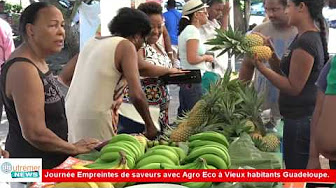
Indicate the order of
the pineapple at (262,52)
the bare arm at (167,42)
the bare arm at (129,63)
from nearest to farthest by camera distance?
1. the pineapple at (262,52)
2. the bare arm at (129,63)
3. the bare arm at (167,42)

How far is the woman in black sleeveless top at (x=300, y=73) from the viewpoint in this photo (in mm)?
1906

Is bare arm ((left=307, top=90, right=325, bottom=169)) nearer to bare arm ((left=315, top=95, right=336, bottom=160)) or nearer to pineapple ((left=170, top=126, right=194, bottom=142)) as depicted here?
bare arm ((left=315, top=95, right=336, bottom=160))

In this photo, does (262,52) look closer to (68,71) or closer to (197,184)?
(197,184)

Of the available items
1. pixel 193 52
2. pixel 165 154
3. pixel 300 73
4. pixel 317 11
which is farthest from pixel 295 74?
pixel 193 52

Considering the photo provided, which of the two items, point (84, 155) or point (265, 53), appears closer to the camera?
point (84, 155)

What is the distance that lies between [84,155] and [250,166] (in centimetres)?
64

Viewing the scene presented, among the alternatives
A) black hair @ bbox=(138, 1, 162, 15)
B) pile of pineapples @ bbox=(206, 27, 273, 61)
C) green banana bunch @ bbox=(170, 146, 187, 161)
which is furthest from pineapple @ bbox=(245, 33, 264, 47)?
black hair @ bbox=(138, 1, 162, 15)

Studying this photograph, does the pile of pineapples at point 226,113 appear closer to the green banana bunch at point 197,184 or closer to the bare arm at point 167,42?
the green banana bunch at point 197,184

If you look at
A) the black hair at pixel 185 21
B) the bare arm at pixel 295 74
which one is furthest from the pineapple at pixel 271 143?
the black hair at pixel 185 21

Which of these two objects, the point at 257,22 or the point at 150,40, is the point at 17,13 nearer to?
the point at 257,22

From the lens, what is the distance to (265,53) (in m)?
2.10

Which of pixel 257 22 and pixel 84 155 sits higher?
pixel 257 22

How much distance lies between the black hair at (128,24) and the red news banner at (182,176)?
3.77ft

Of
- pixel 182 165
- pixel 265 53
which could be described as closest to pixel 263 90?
pixel 265 53
